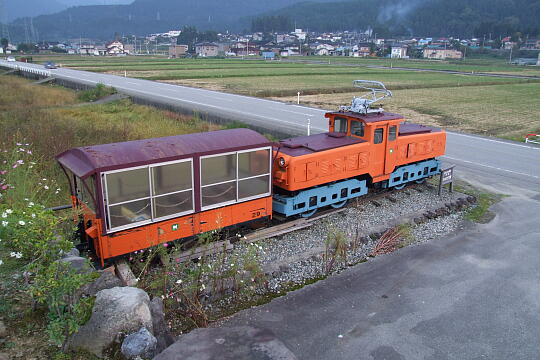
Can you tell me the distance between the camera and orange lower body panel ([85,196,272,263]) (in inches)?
348

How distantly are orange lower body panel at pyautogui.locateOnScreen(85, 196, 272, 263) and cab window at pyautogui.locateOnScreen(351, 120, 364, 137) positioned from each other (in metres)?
3.97

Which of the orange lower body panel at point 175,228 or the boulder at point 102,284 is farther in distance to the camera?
the orange lower body panel at point 175,228

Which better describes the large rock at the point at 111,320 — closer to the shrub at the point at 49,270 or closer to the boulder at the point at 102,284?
the shrub at the point at 49,270

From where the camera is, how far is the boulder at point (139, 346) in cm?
622

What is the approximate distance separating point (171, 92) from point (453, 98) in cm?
2728

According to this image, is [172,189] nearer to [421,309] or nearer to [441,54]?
[421,309]

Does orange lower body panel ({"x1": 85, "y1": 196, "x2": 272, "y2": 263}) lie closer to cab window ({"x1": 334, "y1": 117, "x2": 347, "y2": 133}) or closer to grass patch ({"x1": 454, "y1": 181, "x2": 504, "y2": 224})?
cab window ({"x1": 334, "y1": 117, "x2": 347, "y2": 133})

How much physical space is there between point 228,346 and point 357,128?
28.9ft

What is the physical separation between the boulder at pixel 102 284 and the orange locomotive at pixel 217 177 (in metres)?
0.88

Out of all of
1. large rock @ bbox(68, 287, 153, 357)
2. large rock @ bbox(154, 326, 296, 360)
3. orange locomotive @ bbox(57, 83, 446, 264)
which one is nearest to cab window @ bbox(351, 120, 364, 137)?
orange locomotive @ bbox(57, 83, 446, 264)

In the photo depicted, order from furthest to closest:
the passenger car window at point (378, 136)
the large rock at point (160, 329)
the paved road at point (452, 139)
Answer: the paved road at point (452, 139) → the passenger car window at point (378, 136) → the large rock at point (160, 329)

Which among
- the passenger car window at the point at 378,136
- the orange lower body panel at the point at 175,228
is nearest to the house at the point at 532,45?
the passenger car window at the point at 378,136

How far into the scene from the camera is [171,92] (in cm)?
4219

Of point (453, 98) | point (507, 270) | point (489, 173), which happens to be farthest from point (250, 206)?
point (453, 98)
